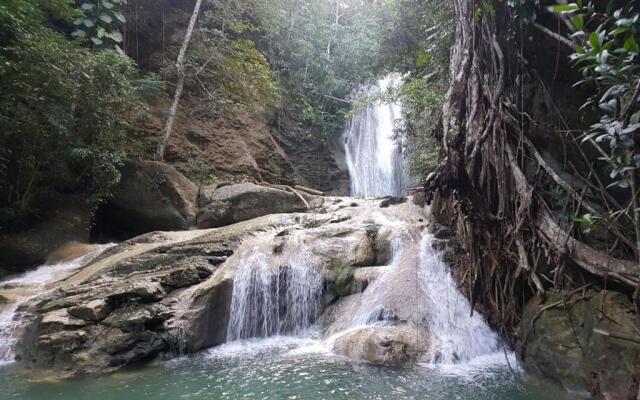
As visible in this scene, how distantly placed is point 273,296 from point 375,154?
11515 millimetres

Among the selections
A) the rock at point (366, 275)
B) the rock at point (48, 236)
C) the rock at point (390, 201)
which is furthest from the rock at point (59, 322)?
the rock at point (390, 201)

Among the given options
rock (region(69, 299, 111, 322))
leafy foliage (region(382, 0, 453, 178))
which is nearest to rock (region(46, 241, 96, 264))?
rock (region(69, 299, 111, 322))

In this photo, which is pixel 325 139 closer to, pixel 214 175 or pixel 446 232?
pixel 214 175

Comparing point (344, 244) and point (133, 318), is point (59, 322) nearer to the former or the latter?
point (133, 318)

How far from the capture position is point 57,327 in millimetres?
5559

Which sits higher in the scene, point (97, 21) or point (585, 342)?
point (97, 21)

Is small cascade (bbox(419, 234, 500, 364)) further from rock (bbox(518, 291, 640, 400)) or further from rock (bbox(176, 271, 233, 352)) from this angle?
rock (bbox(176, 271, 233, 352))

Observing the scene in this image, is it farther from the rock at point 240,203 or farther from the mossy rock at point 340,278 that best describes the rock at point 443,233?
the rock at point 240,203

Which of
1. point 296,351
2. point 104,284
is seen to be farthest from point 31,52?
point 296,351

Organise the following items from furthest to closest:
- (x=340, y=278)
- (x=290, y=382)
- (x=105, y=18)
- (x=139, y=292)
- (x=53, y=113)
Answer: (x=105, y=18) → (x=53, y=113) → (x=340, y=278) → (x=139, y=292) → (x=290, y=382)

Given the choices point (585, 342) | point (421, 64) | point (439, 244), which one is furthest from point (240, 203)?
point (585, 342)

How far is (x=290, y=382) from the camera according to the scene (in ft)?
15.1

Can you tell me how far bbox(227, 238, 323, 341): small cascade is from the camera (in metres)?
6.64

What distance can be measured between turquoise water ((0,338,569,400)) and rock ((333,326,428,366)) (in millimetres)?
183
